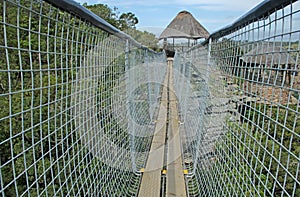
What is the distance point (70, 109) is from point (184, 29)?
1818 cm

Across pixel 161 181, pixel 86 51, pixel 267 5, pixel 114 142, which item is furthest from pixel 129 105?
pixel 267 5

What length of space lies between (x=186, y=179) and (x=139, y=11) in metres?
14.1

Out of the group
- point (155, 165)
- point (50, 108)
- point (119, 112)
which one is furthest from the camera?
point (155, 165)

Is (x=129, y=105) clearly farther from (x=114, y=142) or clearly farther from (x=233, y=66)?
(x=233, y=66)

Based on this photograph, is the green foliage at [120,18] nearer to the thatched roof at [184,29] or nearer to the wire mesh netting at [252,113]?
the thatched roof at [184,29]

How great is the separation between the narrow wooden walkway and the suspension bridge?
0.6 inches

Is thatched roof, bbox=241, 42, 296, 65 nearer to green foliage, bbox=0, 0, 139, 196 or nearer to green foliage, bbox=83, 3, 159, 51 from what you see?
green foliage, bbox=0, 0, 139, 196

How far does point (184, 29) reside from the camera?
18.7 metres

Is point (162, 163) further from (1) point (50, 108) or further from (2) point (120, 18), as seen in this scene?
(2) point (120, 18)

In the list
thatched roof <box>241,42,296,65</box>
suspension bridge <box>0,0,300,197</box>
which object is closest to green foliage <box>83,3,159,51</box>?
suspension bridge <box>0,0,300,197</box>

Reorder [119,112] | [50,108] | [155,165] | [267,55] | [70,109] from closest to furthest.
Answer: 1. [267,55]
2. [70,109]
3. [50,108]
4. [119,112]
5. [155,165]

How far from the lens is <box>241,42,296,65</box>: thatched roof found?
3.22 feet

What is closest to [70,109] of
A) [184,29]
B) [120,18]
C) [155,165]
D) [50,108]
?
[50,108]

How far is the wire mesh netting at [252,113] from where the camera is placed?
3.04 feet
